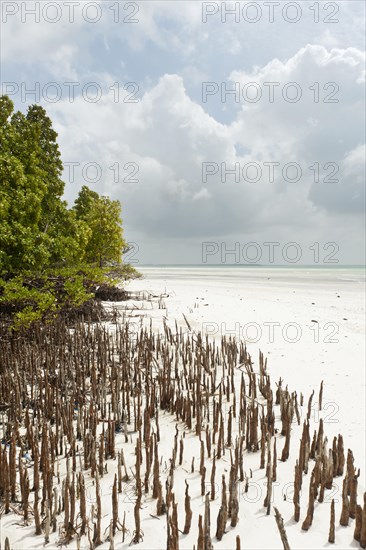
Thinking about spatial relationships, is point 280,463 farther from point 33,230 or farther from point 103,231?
point 103,231

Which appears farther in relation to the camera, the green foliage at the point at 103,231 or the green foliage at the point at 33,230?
the green foliage at the point at 103,231

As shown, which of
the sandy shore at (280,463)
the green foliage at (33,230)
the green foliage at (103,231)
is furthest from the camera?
the green foliage at (103,231)

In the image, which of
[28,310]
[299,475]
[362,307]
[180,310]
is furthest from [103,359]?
[362,307]

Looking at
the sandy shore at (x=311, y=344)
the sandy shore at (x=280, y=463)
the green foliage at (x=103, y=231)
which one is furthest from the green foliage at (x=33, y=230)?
the green foliage at (x=103, y=231)

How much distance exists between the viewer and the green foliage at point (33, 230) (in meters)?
7.62

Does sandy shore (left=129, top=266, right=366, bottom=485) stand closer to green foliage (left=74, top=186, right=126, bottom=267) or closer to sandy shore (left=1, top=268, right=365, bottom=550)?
sandy shore (left=1, top=268, right=365, bottom=550)

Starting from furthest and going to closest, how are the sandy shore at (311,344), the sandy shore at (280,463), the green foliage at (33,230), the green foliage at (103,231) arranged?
the green foliage at (103,231)
the green foliage at (33,230)
the sandy shore at (311,344)
the sandy shore at (280,463)

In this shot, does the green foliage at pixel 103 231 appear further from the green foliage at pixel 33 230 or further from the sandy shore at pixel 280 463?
the sandy shore at pixel 280 463

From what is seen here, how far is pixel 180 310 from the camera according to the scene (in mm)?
12641

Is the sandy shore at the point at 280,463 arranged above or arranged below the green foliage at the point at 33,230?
below

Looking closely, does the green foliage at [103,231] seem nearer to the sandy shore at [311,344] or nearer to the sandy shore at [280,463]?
the sandy shore at [311,344]

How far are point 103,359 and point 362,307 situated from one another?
13.1 meters

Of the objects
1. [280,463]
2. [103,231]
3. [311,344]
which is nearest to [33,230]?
[311,344]

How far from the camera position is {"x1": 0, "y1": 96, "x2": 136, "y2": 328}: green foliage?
7.62 m
